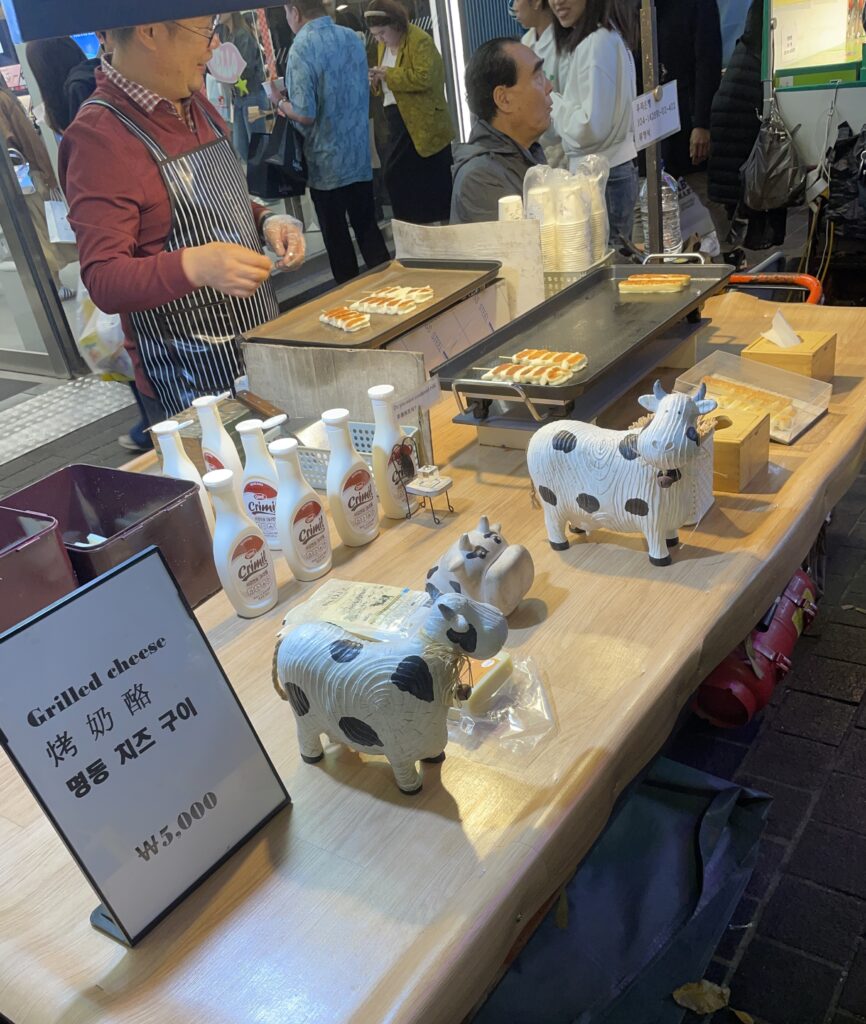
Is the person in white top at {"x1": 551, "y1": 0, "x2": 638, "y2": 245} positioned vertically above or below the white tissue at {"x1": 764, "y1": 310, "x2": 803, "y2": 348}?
above

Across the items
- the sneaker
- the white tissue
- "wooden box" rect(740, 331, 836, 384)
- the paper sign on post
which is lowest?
the sneaker

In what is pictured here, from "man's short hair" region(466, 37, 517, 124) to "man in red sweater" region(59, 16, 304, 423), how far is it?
117 cm

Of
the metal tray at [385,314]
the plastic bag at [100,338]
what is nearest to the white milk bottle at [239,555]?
the metal tray at [385,314]

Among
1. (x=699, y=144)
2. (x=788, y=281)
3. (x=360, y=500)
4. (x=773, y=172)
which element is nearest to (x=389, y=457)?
(x=360, y=500)

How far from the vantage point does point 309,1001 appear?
92 centimetres

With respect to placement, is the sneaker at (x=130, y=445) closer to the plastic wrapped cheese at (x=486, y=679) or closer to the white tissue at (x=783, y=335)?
the white tissue at (x=783, y=335)

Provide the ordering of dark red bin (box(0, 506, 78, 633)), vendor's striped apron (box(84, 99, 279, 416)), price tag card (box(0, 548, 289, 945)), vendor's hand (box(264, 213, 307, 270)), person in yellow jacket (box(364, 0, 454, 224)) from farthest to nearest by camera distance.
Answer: person in yellow jacket (box(364, 0, 454, 224)) < vendor's hand (box(264, 213, 307, 270)) < vendor's striped apron (box(84, 99, 279, 416)) < dark red bin (box(0, 506, 78, 633)) < price tag card (box(0, 548, 289, 945))

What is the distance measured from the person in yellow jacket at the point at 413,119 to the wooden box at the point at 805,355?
376 centimetres

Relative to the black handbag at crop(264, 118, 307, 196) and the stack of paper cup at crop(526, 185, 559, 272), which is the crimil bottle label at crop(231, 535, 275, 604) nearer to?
the stack of paper cup at crop(526, 185, 559, 272)

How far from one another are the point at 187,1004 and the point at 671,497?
3.23 ft

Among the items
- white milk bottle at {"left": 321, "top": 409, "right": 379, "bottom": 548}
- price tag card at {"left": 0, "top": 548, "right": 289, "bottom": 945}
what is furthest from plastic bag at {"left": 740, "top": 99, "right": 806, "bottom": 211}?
price tag card at {"left": 0, "top": 548, "right": 289, "bottom": 945}

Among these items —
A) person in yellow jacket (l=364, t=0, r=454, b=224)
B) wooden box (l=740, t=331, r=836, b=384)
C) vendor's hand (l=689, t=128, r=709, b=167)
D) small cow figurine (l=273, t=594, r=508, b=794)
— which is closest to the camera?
small cow figurine (l=273, t=594, r=508, b=794)

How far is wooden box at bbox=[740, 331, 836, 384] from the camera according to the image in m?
1.99

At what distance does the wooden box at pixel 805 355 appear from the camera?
6.52 feet
